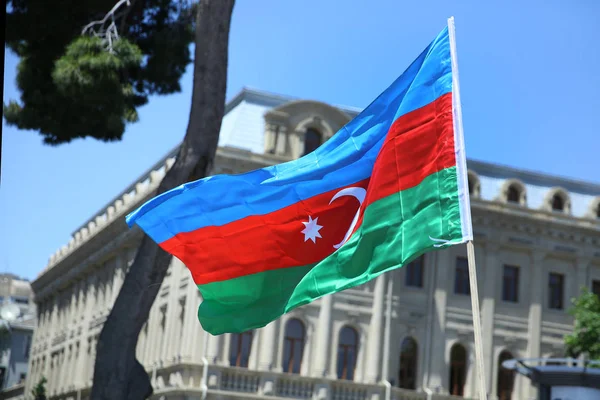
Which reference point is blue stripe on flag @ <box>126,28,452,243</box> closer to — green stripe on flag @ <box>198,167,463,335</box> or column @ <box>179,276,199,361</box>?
green stripe on flag @ <box>198,167,463,335</box>

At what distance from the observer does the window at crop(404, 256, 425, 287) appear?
4062 centimetres

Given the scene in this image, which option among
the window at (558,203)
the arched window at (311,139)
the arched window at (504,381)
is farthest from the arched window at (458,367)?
the arched window at (311,139)

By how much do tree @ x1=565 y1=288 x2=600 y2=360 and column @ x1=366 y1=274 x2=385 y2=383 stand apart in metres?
6.67

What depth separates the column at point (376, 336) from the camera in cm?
3891

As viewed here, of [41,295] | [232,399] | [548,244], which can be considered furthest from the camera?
[41,295]

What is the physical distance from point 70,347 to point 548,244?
83.8 feet

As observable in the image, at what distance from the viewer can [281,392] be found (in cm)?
3750

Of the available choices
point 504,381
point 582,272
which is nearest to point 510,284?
point 582,272

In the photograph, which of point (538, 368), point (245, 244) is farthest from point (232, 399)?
point (245, 244)

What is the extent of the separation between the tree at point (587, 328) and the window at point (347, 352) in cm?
754

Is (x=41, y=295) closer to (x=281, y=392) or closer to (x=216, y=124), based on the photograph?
(x=281, y=392)

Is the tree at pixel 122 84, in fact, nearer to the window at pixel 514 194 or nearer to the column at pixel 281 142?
the column at pixel 281 142

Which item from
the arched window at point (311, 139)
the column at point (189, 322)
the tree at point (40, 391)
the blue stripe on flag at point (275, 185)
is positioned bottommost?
the tree at point (40, 391)

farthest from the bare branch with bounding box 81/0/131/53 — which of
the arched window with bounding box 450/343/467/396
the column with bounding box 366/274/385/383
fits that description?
the arched window with bounding box 450/343/467/396
